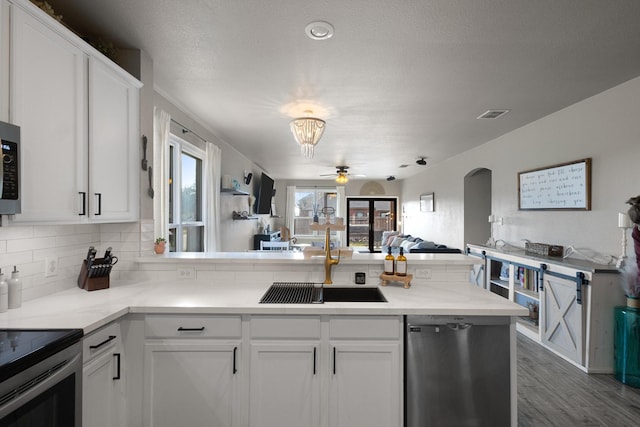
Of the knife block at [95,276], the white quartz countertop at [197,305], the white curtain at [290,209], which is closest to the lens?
the white quartz countertop at [197,305]

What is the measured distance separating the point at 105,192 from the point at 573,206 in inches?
159

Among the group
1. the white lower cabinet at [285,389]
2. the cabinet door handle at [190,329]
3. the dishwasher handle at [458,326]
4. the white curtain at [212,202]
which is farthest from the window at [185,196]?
the dishwasher handle at [458,326]

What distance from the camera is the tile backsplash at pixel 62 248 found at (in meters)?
1.67

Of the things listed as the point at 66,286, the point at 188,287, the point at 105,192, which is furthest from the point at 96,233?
the point at 188,287

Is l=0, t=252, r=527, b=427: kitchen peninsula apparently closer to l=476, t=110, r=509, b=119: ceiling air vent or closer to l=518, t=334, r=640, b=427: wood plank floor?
l=518, t=334, r=640, b=427: wood plank floor

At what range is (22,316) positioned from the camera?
1.49 m

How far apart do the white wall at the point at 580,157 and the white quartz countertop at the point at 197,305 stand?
177 centimetres

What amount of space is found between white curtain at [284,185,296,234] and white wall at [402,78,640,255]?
5.68 meters

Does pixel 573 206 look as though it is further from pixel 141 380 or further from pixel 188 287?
pixel 141 380

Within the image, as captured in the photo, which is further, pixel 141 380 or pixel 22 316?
pixel 141 380

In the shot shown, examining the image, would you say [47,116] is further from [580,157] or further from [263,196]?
[263,196]

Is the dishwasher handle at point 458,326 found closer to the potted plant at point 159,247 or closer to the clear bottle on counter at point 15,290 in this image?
the potted plant at point 159,247

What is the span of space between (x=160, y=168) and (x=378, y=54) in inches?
78.4

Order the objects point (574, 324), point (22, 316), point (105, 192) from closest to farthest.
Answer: point (22, 316), point (105, 192), point (574, 324)
